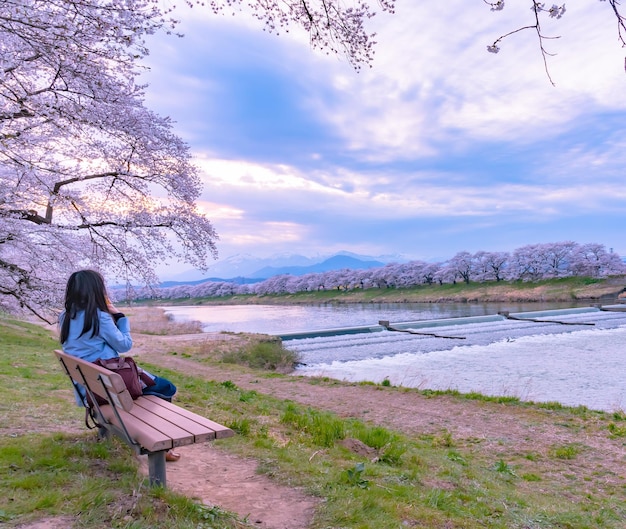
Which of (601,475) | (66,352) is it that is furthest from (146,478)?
(601,475)

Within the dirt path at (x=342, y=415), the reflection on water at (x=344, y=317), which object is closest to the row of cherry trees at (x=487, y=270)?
the reflection on water at (x=344, y=317)

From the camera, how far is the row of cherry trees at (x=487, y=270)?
70750mm

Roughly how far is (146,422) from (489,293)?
6970cm

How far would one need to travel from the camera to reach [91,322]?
4.16 metres

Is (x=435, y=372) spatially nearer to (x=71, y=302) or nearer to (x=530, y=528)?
(x=530, y=528)

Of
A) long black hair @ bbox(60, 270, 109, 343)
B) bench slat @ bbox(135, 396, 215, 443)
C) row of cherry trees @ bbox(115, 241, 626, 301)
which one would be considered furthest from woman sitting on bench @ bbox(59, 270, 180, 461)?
row of cherry trees @ bbox(115, 241, 626, 301)

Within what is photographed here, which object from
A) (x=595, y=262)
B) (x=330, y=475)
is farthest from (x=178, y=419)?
(x=595, y=262)

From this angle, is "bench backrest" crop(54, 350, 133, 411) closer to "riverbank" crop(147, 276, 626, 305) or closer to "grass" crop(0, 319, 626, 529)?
"grass" crop(0, 319, 626, 529)

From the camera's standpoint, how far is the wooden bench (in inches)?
134

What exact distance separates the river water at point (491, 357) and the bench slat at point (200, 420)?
11783mm

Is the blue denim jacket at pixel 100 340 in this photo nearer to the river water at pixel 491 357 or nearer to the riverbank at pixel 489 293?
the river water at pixel 491 357

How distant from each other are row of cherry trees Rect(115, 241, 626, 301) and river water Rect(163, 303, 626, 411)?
4045 cm

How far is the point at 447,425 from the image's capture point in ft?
32.1

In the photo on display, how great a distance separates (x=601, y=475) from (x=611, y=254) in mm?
76887
